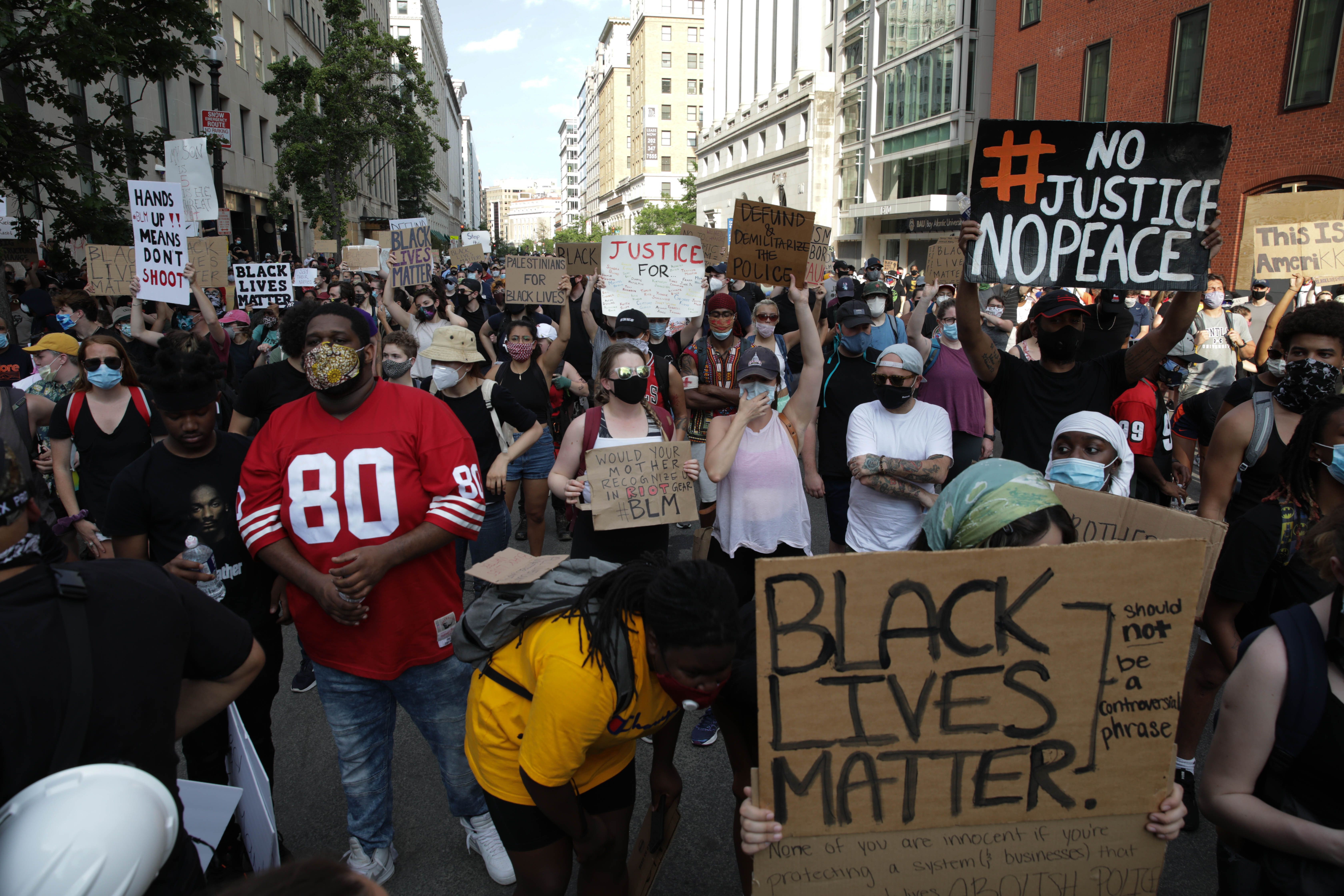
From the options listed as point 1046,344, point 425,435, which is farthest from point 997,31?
point 425,435

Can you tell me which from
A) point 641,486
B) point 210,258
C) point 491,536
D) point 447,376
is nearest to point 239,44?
point 210,258

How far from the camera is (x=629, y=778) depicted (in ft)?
8.21

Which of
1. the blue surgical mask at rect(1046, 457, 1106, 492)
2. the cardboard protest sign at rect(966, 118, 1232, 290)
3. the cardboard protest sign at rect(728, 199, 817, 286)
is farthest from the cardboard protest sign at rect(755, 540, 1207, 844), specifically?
the cardboard protest sign at rect(728, 199, 817, 286)

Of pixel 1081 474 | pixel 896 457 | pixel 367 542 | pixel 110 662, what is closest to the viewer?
pixel 110 662

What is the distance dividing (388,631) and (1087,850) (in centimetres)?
225

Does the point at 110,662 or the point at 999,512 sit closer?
the point at 110,662

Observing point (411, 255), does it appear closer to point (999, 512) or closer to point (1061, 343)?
point (1061, 343)

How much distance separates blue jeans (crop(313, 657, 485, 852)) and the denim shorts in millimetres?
2702

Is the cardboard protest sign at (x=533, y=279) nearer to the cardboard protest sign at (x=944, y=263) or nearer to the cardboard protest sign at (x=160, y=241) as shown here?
the cardboard protest sign at (x=160, y=241)

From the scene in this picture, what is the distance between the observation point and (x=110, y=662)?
1.64 meters

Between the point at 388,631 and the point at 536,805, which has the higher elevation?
the point at 388,631

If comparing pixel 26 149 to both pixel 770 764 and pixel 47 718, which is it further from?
pixel 770 764

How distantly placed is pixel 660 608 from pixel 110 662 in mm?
1163

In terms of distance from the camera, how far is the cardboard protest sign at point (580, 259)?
33.0 ft
